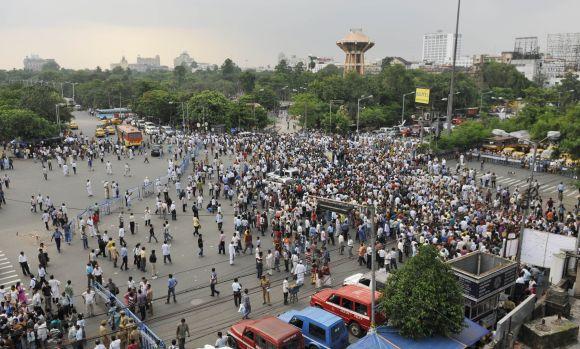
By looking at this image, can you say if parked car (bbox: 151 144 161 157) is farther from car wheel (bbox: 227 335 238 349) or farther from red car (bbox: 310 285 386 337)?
car wheel (bbox: 227 335 238 349)

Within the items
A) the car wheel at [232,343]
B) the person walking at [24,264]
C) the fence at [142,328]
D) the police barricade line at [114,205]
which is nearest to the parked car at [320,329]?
the car wheel at [232,343]

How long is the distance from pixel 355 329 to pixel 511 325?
4204 millimetres

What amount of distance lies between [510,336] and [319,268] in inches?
270

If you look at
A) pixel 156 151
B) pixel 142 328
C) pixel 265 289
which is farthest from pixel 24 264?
pixel 156 151

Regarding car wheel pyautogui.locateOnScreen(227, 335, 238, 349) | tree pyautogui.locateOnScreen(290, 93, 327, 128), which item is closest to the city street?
car wheel pyautogui.locateOnScreen(227, 335, 238, 349)

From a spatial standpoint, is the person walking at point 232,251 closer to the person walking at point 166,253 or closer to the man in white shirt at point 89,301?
the person walking at point 166,253

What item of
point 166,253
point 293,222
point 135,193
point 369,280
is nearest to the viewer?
point 369,280

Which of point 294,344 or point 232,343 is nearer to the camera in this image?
point 294,344

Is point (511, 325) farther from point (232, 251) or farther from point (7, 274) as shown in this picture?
point (7, 274)

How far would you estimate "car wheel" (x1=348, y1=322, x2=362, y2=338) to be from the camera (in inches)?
542

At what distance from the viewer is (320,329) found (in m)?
12.5

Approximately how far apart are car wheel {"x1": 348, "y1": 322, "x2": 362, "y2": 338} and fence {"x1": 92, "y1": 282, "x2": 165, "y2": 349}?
5.29 metres

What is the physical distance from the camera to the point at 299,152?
38219 mm

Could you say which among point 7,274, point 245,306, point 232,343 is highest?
point 245,306
